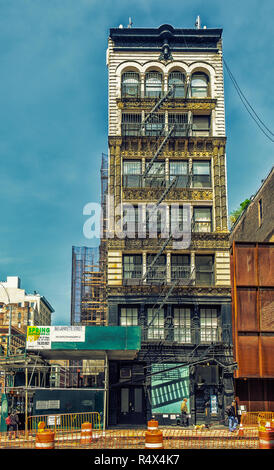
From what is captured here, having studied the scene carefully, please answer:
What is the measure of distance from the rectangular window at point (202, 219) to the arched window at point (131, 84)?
10649 mm

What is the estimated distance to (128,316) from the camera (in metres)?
43.2

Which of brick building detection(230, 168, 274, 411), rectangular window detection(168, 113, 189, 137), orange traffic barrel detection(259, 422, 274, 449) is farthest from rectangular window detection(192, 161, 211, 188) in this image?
orange traffic barrel detection(259, 422, 274, 449)

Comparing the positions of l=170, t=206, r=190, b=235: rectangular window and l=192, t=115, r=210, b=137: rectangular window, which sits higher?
l=192, t=115, r=210, b=137: rectangular window

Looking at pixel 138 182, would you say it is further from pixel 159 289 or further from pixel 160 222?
pixel 159 289

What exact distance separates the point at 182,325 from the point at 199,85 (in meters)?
19.4

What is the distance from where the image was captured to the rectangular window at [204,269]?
145 feet

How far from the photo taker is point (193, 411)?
40.9m

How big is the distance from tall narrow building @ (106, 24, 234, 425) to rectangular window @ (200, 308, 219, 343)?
0.07 m

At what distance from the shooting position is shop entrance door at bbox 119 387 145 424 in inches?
1620

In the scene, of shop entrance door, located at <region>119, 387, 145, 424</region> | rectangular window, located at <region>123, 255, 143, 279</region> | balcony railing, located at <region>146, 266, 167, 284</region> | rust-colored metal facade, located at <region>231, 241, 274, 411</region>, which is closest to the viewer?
rust-colored metal facade, located at <region>231, 241, 274, 411</region>

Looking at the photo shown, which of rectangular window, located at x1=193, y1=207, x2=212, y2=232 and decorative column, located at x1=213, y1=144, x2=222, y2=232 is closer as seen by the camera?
decorative column, located at x1=213, y1=144, x2=222, y2=232

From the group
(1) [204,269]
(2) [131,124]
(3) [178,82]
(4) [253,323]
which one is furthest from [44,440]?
(3) [178,82]

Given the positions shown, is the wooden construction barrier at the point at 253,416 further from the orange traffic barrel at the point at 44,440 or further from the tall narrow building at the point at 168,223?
the orange traffic barrel at the point at 44,440

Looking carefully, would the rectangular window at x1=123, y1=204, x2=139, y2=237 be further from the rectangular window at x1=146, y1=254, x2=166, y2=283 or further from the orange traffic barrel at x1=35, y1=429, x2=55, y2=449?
the orange traffic barrel at x1=35, y1=429, x2=55, y2=449
